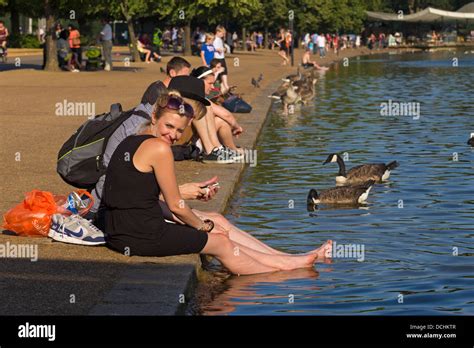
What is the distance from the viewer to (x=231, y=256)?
10203 millimetres

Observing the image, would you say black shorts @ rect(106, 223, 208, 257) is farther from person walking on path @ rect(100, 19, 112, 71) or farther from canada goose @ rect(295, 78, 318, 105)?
person walking on path @ rect(100, 19, 112, 71)

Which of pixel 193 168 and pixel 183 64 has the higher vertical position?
pixel 183 64

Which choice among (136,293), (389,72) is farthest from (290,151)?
(389,72)

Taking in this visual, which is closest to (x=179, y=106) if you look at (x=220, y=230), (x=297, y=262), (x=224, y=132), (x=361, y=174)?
(x=220, y=230)

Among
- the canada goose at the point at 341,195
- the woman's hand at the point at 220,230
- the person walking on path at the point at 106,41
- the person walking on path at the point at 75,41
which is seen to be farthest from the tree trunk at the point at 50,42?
the woman's hand at the point at 220,230

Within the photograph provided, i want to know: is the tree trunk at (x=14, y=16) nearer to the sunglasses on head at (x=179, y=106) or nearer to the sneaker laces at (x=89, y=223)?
the sneaker laces at (x=89, y=223)

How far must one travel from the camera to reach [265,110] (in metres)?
27.8

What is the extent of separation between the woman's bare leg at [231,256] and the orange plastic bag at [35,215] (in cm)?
139

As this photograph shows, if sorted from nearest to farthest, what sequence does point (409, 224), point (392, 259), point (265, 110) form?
point (392, 259)
point (409, 224)
point (265, 110)

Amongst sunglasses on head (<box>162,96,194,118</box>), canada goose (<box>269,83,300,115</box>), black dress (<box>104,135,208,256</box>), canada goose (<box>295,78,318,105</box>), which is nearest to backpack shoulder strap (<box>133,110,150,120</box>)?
black dress (<box>104,135,208,256</box>)

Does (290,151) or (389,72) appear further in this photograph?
(389,72)

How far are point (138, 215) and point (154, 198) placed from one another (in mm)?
186

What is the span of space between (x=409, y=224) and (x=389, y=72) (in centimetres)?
4134
